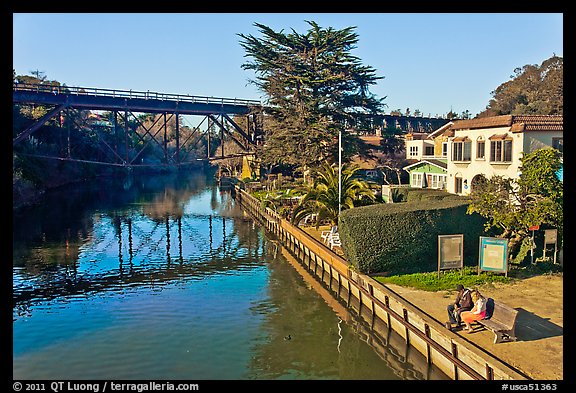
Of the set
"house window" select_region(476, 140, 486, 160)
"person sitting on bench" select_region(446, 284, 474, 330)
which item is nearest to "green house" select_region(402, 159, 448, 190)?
"house window" select_region(476, 140, 486, 160)

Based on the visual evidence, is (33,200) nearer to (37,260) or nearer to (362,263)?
(37,260)

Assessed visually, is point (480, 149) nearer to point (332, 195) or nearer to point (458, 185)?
point (458, 185)

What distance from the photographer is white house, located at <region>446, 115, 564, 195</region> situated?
90.6 ft

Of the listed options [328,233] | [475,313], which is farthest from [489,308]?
[328,233]

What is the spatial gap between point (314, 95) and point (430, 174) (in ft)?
46.3

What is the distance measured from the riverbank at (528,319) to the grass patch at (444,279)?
410 millimetres

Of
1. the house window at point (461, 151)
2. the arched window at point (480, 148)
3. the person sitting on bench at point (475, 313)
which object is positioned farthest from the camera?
the house window at point (461, 151)

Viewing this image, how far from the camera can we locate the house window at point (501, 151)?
28841mm

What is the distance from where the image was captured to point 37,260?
3016cm

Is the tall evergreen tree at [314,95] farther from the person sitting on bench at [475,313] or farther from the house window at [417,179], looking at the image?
the person sitting on bench at [475,313]

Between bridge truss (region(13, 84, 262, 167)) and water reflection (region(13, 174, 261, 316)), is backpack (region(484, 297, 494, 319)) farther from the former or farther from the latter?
bridge truss (region(13, 84, 262, 167))

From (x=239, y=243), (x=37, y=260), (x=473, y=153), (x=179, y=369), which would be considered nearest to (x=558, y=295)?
(x=179, y=369)

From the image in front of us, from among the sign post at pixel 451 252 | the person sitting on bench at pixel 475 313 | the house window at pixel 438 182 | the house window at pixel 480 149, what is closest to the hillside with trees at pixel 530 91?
the house window at pixel 438 182

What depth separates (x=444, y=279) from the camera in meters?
20.2
